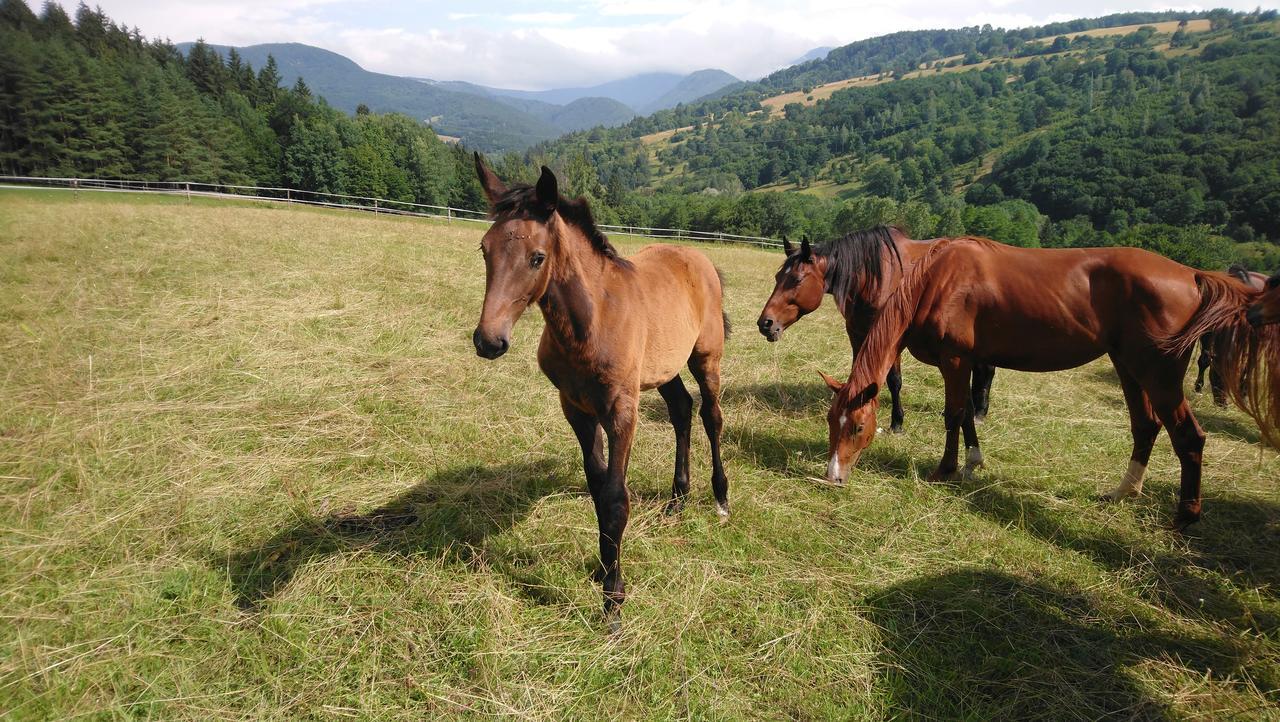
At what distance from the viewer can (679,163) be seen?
611ft

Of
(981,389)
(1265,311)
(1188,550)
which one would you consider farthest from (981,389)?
(1265,311)

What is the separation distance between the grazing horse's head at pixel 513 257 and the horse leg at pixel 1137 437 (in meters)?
5.31

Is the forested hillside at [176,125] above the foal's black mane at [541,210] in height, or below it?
above

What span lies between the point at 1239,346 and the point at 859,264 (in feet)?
10.3

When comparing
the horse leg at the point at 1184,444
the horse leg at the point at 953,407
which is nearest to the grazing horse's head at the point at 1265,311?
the horse leg at the point at 1184,444

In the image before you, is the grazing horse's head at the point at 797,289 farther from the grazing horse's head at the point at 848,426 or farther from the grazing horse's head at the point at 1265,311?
the grazing horse's head at the point at 1265,311

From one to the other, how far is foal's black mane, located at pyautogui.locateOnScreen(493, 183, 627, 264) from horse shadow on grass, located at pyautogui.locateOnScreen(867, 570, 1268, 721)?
9.97 ft

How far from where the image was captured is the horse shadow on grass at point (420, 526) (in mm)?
3355

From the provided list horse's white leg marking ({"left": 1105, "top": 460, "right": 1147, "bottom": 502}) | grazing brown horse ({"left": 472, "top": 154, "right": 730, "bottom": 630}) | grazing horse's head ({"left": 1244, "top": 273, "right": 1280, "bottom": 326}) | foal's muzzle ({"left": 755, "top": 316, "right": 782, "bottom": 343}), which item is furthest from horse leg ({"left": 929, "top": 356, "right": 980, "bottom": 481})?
grazing brown horse ({"left": 472, "top": 154, "right": 730, "bottom": 630})

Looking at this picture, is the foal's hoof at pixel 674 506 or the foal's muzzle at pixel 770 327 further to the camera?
the foal's muzzle at pixel 770 327

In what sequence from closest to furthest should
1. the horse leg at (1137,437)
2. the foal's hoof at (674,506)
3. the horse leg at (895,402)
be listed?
the foal's hoof at (674,506) → the horse leg at (1137,437) → the horse leg at (895,402)

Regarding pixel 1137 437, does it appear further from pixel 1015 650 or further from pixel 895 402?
pixel 1015 650

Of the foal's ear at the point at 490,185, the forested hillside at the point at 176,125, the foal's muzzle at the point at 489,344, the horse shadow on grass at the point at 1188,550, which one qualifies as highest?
the forested hillside at the point at 176,125

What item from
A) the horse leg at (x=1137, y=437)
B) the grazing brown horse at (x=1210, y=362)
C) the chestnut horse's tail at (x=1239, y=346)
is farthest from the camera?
the grazing brown horse at (x=1210, y=362)
